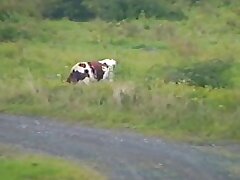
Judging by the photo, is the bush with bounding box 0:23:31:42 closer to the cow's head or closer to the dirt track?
the cow's head

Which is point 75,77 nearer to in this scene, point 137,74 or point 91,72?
point 91,72

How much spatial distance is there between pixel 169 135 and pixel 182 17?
840 inches

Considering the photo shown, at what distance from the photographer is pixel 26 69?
24.2 metres

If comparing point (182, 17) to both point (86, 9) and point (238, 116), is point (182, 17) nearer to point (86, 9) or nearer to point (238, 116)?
point (86, 9)

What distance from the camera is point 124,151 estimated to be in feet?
50.8

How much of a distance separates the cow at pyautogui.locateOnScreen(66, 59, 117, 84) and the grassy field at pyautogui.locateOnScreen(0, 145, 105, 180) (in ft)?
23.6

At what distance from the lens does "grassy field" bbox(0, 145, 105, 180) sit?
13312 mm

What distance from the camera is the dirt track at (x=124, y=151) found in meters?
13.9

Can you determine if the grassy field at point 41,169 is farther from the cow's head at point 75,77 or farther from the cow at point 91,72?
the cow at point 91,72

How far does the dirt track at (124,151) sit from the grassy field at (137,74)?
80cm

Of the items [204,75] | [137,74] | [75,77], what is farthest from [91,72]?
[204,75]

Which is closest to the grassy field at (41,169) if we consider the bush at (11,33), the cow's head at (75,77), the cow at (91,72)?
the cow's head at (75,77)

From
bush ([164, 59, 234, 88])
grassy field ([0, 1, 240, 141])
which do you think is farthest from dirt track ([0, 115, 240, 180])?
bush ([164, 59, 234, 88])

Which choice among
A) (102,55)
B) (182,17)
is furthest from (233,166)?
(182,17)
